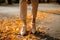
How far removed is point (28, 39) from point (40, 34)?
0.21 metres

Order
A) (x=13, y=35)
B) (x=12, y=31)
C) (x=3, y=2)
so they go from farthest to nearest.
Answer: (x=3, y=2) → (x=12, y=31) → (x=13, y=35)

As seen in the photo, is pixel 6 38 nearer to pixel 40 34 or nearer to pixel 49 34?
pixel 40 34

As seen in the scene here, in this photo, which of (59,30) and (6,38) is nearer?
(6,38)

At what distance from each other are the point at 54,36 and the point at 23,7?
46 centimetres

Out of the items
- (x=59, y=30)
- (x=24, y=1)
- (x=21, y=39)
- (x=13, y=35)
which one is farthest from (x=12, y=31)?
(x=59, y=30)

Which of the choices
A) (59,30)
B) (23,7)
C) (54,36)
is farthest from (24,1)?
(59,30)

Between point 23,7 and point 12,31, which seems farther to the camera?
point 12,31

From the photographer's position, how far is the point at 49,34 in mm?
1656

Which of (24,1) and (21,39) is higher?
(24,1)

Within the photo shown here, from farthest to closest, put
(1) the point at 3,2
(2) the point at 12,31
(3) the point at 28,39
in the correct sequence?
(1) the point at 3,2 → (2) the point at 12,31 → (3) the point at 28,39

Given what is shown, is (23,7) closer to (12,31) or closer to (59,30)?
(12,31)

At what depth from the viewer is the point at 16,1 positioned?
5438 millimetres

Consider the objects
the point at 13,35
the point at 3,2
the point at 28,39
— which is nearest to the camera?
the point at 28,39

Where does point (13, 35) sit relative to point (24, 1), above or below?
below
